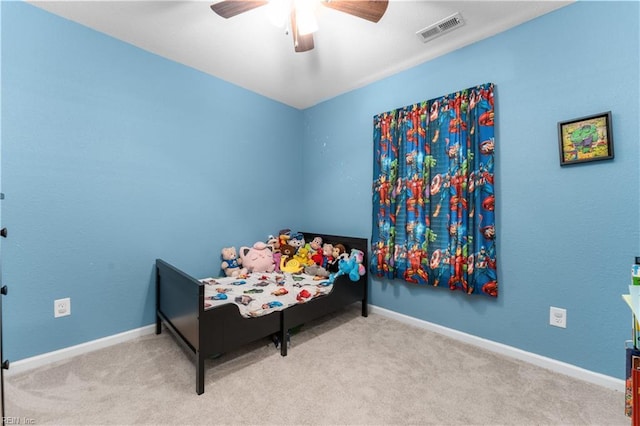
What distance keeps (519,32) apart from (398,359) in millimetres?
2498

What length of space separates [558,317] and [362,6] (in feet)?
7.54

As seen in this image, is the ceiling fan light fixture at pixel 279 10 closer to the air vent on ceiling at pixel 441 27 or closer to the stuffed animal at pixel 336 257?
the air vent on ceiling at pixel 441 27

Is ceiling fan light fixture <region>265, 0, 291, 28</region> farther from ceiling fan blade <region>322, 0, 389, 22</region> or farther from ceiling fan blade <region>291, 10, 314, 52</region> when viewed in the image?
ceiling fan blade <region>322, 0, 389, 22</region>

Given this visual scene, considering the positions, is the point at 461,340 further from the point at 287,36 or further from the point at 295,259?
the point at 287,36

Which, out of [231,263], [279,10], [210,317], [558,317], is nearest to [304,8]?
[279,10]

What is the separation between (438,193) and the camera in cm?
229

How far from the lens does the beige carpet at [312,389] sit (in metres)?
1.38

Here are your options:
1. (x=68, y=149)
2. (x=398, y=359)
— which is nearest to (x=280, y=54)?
(x=68, y=149)

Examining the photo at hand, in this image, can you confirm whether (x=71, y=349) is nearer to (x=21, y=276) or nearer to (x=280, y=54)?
(x=21, y=276)

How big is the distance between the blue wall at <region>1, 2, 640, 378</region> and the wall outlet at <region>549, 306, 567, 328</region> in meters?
0.03

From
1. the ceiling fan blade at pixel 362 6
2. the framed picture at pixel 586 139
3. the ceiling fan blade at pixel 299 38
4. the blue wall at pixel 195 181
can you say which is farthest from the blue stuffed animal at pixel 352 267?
the ceiling fan blade at pixel 362 6

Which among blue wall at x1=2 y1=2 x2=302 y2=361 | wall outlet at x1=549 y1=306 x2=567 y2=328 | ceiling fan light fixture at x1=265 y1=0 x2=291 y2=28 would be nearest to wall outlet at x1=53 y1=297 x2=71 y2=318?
blue wall at x1=2 y1=2 x2=302 y2=361

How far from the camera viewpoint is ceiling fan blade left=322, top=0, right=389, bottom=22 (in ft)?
4.75

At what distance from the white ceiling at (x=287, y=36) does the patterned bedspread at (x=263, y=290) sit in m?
1.98
